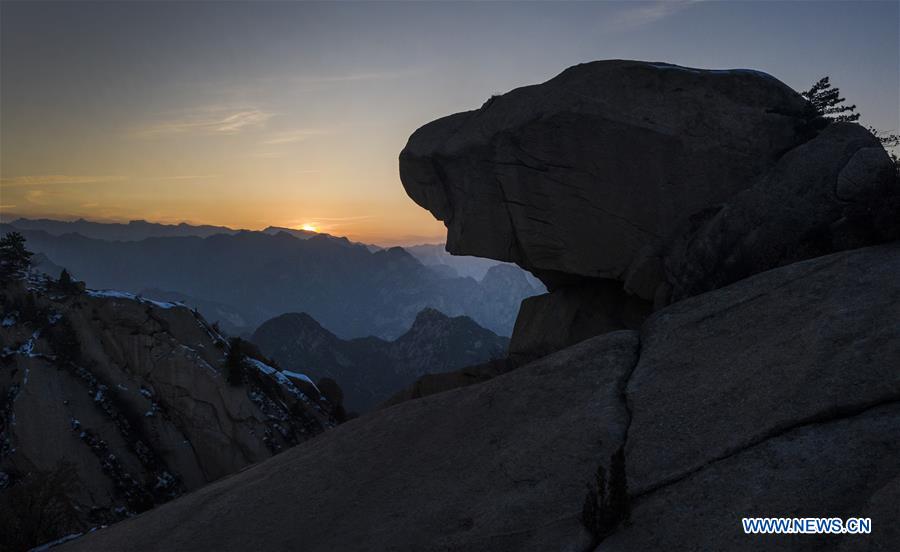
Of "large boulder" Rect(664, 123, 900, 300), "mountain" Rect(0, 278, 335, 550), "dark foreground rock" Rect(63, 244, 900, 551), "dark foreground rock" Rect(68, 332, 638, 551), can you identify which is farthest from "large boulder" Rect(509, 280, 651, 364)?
"mountain" Rect(0, 278, 335, 550)

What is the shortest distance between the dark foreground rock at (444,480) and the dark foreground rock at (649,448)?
4 cm

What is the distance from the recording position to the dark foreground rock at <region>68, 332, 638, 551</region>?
8602 millimetres

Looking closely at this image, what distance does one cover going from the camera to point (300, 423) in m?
42.9

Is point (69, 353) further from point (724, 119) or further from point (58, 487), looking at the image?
point (724, 119)

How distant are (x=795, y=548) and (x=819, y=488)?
1.17 meters

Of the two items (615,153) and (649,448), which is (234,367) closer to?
(615,153)

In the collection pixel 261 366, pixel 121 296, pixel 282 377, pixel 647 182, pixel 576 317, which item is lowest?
pixel 282 377

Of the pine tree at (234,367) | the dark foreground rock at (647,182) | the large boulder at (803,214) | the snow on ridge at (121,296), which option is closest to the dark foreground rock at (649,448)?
the large boulder at (803,214)

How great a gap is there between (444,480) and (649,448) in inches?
156

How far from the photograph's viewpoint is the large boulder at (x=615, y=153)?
67.3 ft

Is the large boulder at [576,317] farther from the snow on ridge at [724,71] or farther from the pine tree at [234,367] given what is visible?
the pine tree at [234,367]

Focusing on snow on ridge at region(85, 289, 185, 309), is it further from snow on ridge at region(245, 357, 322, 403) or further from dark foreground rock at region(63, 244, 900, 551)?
dark foreground rock at region(63, 244, 900, 551)

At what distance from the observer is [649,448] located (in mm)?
8922

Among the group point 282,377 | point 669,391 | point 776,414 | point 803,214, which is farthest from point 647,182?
point 282,377
